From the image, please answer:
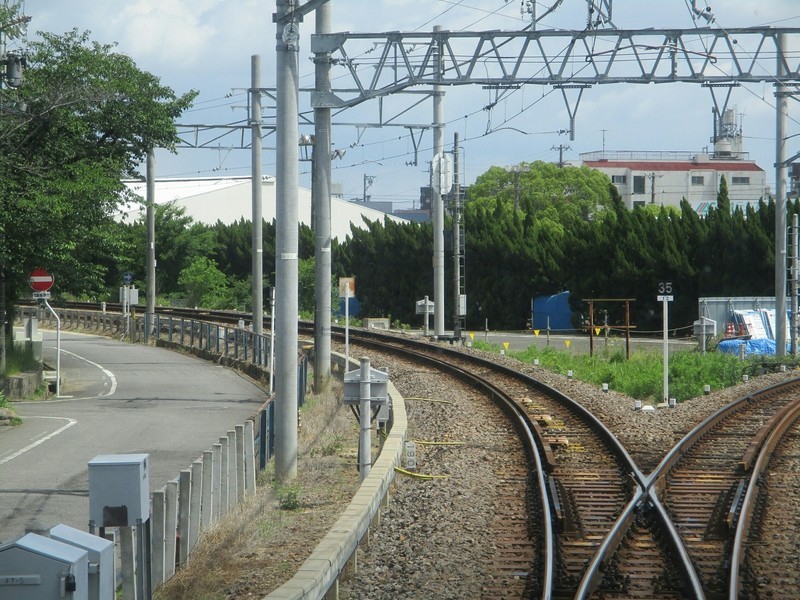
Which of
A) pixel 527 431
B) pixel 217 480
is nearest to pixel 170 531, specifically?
pixel 217 480

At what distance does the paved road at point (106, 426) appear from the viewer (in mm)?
13273

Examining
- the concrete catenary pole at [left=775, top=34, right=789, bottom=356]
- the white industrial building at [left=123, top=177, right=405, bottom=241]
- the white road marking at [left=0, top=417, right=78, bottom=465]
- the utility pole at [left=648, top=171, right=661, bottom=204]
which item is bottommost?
the white road marking at [left=0, top=417, right=78, bottom=465]

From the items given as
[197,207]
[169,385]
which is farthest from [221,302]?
[169,385]

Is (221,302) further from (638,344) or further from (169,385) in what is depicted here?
(169,385)

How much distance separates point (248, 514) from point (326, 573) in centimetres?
391

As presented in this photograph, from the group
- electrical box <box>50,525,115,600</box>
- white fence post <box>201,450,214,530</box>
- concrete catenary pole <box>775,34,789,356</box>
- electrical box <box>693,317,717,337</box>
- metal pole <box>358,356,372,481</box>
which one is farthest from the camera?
electrical box <box>693,317,717,337</box>

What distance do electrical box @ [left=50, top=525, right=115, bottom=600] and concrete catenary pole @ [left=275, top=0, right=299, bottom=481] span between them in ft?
22.8

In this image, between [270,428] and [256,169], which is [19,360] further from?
[270,428]

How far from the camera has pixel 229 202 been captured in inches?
3250

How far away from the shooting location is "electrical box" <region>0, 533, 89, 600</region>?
5801mm

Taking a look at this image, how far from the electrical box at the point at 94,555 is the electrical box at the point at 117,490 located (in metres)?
1.16

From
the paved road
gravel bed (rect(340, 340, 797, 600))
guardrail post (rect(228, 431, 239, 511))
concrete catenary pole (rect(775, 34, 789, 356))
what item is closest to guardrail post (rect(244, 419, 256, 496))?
guardrail post (rect(228, 431, 239, 511))

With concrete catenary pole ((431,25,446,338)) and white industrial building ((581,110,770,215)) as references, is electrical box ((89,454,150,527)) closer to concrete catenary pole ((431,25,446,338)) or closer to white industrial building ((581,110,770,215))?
concrete catenary pole ((431,25,446,338))

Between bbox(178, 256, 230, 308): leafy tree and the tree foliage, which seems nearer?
the tree foliage
